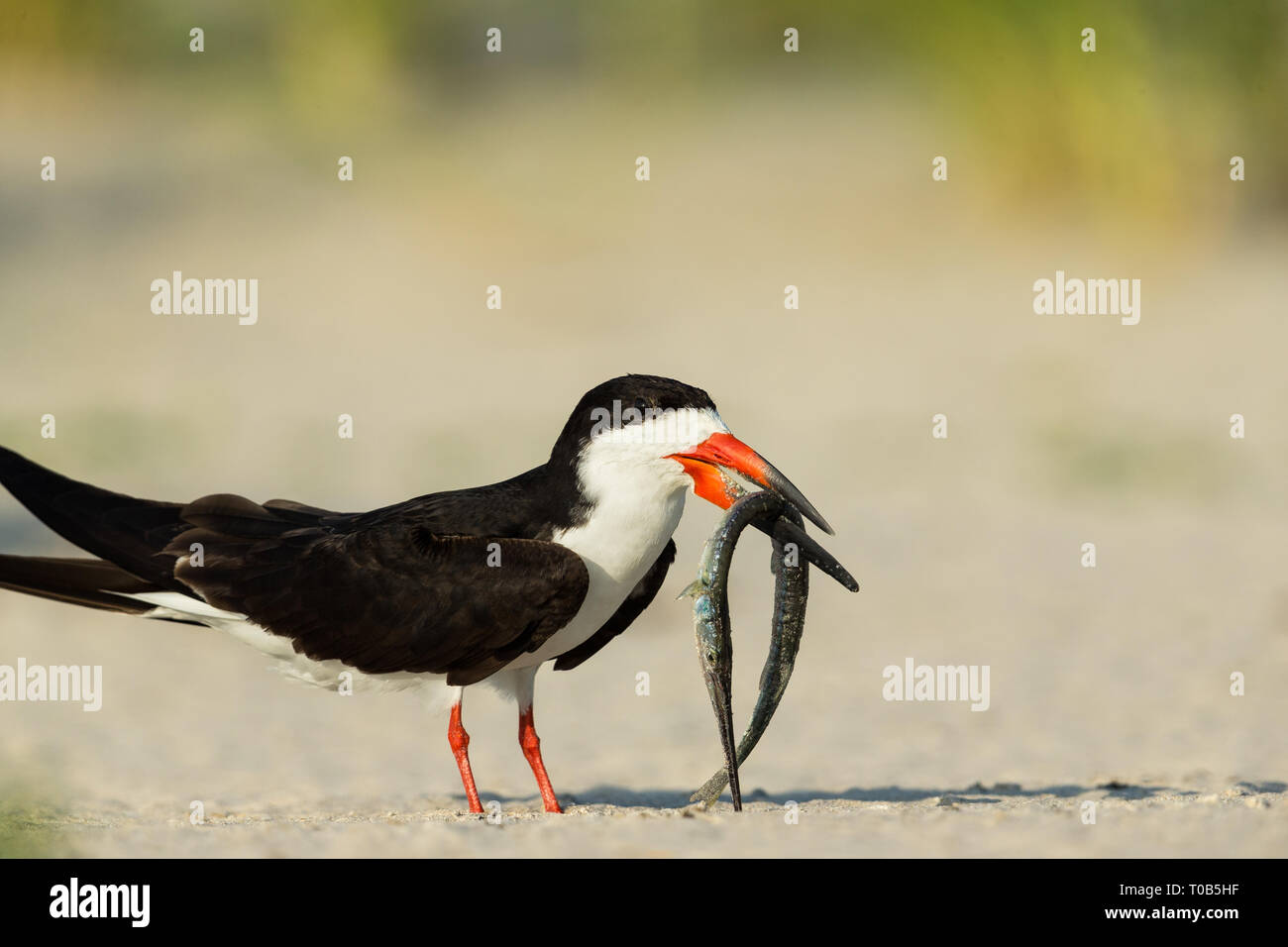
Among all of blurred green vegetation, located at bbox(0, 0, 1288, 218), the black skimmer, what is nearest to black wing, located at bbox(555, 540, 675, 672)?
the black skimmer

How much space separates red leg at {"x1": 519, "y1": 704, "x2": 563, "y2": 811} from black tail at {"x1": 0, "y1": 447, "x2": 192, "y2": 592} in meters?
1.28

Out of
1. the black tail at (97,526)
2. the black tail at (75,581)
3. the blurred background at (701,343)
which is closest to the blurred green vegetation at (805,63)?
the blurred background at (701,343)

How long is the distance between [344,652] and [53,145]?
93.5 ft

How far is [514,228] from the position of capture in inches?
956

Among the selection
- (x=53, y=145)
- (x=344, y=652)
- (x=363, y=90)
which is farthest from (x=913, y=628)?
(x=53, y=145)

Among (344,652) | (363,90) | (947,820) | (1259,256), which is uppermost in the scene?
(363,90)

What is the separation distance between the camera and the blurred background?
27.9ft

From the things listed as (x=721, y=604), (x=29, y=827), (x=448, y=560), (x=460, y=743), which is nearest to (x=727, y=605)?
(x=721, y=604)

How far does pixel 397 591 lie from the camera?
5.87 metres

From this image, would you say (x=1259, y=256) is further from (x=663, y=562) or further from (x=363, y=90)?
(x=663, y=562)

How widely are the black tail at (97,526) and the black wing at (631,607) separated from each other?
1414 mm

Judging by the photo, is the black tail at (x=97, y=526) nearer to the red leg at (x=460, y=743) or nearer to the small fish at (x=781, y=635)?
the red leg at (x=460, y=743)

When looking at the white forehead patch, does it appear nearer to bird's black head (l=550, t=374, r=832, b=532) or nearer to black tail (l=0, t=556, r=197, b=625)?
bird's black head (l=550, t=374, r=832, b=532)
